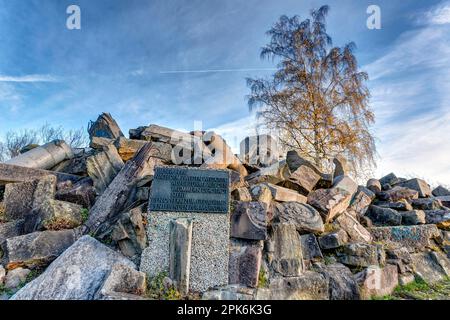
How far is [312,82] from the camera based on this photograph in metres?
12.7

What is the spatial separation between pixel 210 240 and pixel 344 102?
35.8 feet

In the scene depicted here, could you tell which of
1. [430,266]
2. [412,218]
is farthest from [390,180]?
[430,266]

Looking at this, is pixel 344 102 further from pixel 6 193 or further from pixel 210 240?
pixel 6 193

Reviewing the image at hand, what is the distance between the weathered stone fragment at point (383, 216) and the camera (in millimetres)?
5492

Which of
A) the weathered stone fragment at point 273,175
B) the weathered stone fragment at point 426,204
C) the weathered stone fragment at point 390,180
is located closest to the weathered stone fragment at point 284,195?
the weathered stone fragment at point 273,175

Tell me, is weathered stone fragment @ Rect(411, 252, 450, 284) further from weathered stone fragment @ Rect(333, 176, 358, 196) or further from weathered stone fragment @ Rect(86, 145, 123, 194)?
weathered stone fragment @ Rect(86, 145, 123, 194)

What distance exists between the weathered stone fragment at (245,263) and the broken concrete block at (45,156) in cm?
464

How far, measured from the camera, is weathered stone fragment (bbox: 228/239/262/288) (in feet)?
11.1

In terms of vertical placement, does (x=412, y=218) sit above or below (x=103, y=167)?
below

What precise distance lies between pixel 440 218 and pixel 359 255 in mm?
3018

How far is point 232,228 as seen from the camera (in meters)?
3.67

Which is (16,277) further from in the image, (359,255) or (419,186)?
(419,186)
